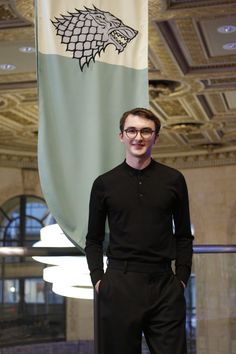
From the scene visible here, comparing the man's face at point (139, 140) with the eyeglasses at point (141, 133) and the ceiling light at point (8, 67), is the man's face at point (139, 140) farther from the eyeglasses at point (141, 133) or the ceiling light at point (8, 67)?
the ceiling light at point (8, 67)

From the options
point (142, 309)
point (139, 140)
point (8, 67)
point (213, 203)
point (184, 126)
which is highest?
point (184, 126)

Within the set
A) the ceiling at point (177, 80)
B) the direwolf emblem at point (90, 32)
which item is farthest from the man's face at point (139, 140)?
the ceiling at point (177, 80)

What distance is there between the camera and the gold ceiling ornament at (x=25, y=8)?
8.84 meters

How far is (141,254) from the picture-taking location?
3.11 metres

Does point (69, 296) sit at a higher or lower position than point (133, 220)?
lower

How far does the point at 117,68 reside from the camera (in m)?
4.19

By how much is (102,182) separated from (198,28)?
7.21m

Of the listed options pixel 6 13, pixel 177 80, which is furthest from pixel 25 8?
pixel 177 80

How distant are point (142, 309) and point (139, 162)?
0.71 m

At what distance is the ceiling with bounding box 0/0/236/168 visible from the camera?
938 centimetres

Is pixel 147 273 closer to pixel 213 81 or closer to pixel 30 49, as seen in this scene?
pixel 30 49

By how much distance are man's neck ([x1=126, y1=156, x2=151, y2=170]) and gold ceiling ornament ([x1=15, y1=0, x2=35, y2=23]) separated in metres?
6.13

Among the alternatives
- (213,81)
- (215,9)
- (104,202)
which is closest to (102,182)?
(104,202)

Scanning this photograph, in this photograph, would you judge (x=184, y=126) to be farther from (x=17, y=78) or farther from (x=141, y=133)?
(x=141, y=133)
